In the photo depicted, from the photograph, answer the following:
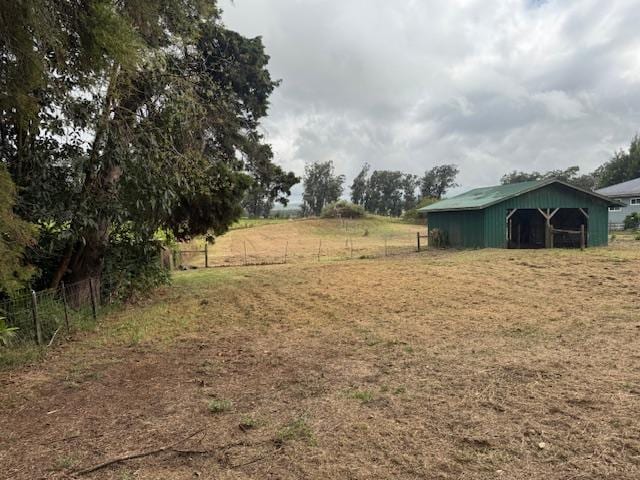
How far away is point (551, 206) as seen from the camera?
21.6m

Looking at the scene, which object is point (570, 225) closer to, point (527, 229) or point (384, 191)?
point (527, 229)

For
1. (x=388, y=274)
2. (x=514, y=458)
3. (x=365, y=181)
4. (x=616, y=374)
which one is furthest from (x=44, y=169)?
(x=365, y=181)

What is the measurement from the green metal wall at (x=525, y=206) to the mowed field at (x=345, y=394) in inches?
Result: 512

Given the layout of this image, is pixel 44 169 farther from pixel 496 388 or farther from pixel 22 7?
pixel 496 388

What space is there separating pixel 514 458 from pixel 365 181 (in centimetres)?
9112

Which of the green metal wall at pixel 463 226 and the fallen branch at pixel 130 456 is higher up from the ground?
the green metal wall at pixel 463 226

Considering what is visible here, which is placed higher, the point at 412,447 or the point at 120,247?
the point at 120,247

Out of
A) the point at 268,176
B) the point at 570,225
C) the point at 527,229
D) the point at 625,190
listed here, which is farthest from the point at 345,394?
the point at 625,190

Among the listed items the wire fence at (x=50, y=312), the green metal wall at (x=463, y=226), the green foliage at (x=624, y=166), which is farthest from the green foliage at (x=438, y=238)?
the green foliage at (x=624, y=166)

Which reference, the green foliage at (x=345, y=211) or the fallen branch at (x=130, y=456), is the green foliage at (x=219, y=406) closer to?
the fallen branch at (x=130, y=456)

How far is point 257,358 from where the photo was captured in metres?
5.45

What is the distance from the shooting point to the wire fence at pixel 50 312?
624cm

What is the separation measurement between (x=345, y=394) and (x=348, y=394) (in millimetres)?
27

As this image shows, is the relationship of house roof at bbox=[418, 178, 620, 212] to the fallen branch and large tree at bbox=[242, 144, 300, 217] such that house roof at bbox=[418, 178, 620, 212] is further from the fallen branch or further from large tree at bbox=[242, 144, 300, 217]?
the fallen branch
